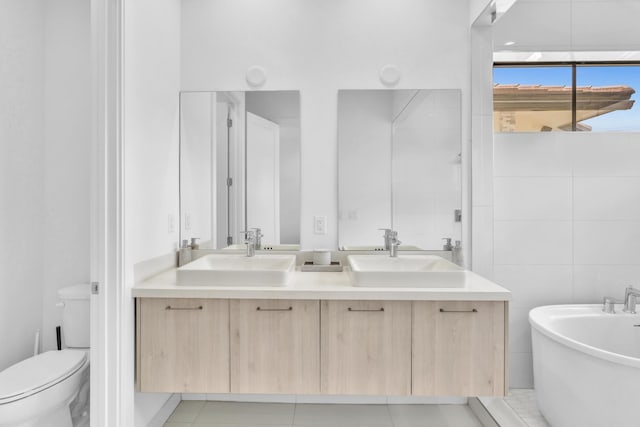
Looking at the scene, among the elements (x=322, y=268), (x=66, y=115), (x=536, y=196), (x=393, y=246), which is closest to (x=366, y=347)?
(x=322, y=268)

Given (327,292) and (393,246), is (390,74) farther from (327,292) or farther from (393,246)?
(327,292)

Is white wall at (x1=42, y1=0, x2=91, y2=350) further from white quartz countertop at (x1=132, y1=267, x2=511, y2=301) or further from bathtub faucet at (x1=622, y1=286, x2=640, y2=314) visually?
bathtub faucet at (x1=622, y1=286, x2=640, y2=314)

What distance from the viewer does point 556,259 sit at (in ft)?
7.90

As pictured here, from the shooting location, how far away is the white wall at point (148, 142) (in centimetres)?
171

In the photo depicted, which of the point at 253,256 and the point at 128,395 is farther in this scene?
the point at 253,256

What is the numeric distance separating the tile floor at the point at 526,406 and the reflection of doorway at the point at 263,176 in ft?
5.55

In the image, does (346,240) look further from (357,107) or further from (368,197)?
(357,107)

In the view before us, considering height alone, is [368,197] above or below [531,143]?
below

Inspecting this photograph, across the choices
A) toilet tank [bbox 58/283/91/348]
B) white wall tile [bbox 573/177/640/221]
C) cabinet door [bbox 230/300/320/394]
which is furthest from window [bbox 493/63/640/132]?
toilet tank [bbox 58/283/91/348]

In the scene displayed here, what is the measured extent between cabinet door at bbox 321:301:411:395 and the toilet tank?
4.23ft

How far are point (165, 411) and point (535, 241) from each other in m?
2.44

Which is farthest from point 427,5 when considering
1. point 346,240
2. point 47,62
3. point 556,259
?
point 47,62

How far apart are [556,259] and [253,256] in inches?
74.6

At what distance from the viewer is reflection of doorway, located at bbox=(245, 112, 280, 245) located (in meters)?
2.34
